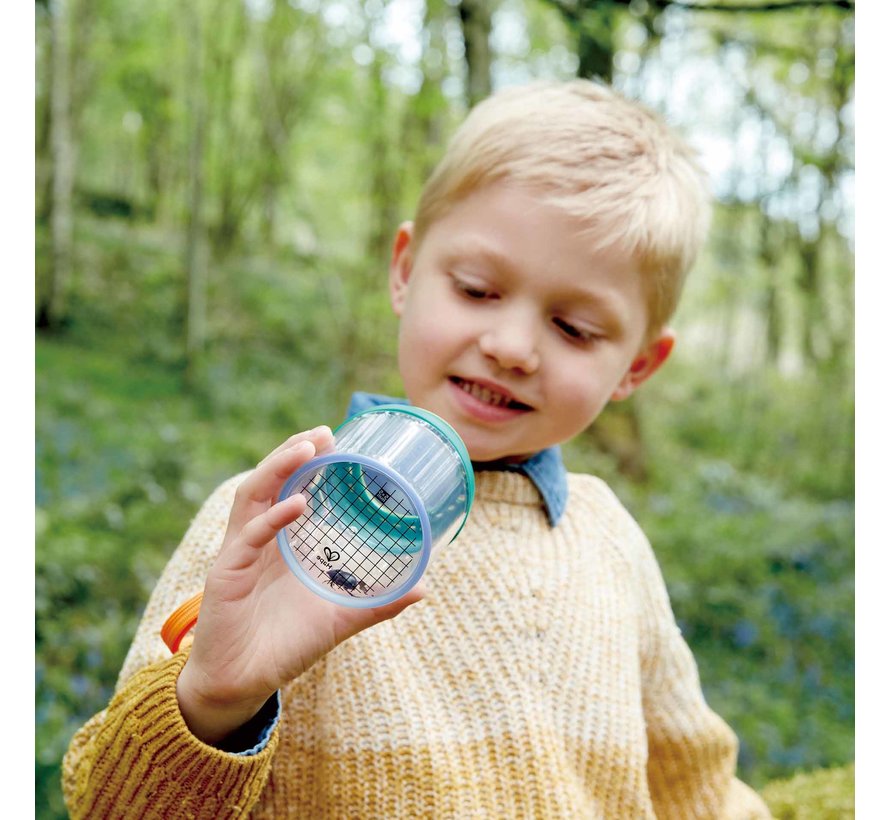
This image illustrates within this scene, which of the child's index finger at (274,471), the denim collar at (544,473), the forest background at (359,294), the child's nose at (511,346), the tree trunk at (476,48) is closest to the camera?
the child's index finger at (274,471)

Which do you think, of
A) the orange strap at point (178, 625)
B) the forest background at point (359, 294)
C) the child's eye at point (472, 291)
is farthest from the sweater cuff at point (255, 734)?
the forest background at point (359, 294)

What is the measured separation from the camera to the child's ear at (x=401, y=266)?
144 cm

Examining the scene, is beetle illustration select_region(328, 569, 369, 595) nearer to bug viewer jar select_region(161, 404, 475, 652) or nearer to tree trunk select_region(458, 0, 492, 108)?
bug viewer jar select_region(161, 404, 475, 652)

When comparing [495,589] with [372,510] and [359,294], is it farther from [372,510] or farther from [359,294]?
[359,294]

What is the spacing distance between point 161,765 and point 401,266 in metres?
0.86

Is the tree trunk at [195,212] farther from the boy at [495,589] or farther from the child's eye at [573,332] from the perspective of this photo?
the child's eye at [573,332]

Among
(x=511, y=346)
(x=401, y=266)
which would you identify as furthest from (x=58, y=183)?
(x=511, y=346)

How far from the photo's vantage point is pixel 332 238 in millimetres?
8945

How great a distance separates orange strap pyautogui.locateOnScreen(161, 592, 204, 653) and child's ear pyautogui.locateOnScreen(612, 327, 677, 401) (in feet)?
2.62

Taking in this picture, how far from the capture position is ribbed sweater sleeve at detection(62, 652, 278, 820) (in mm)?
938

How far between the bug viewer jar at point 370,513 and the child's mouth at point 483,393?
0.33 metres

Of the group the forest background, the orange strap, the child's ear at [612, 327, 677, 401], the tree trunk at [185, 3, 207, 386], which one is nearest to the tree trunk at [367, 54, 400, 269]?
the forest background

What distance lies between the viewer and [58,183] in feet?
18.3

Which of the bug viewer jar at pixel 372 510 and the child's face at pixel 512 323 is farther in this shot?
the child's face at pixel 512 323
